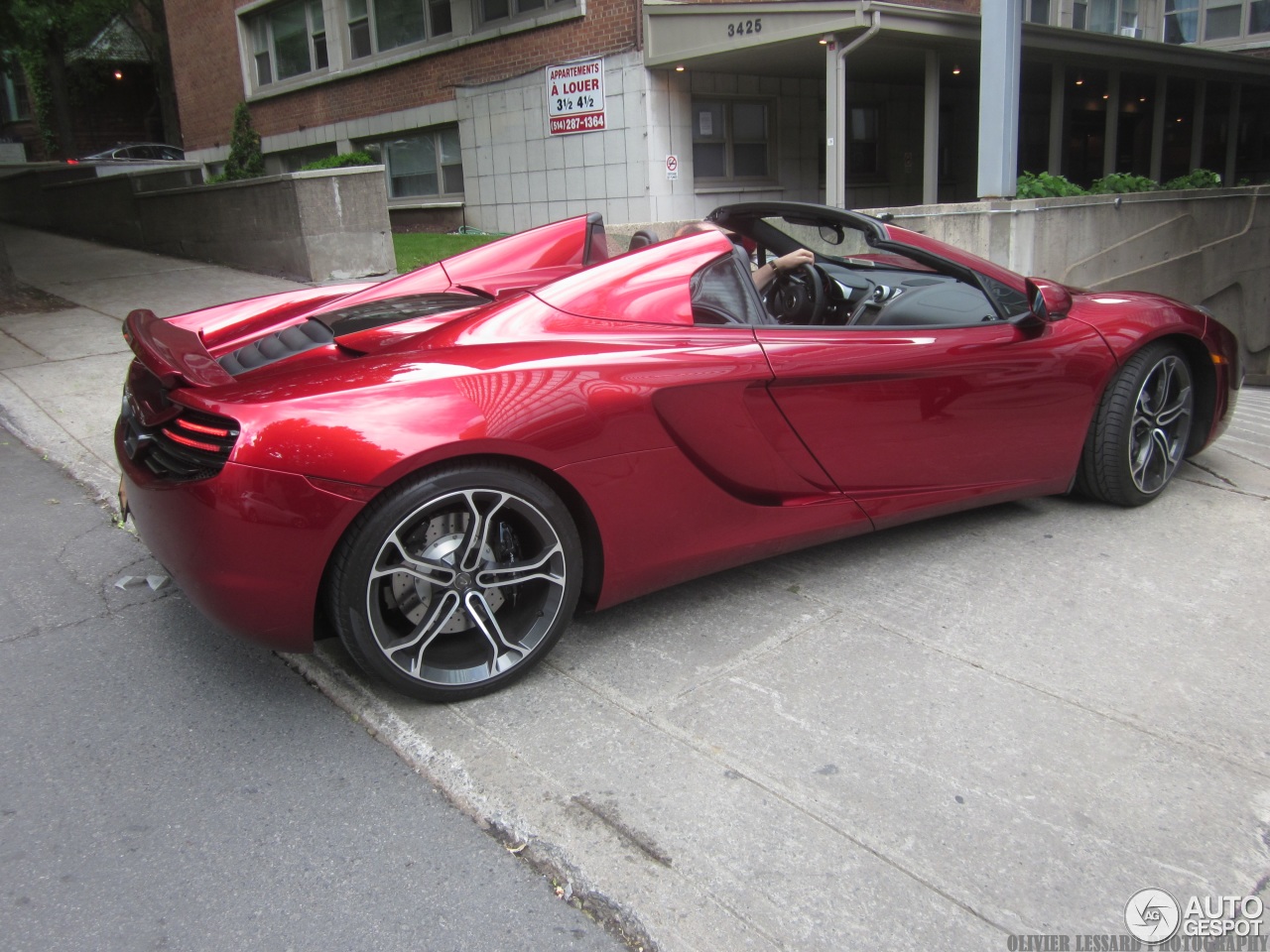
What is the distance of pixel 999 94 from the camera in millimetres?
8422

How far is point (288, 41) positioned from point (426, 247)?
393 inches

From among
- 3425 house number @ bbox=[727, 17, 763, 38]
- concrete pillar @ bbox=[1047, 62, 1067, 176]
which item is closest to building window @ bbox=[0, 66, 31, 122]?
3425 house number @ bbox=[727, 17, 763, 38]

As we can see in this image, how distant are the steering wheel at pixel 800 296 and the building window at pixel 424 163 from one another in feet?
46.3

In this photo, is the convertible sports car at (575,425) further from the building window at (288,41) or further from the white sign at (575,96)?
the building window at (288,41)

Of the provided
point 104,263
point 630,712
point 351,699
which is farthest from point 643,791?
point 104,263

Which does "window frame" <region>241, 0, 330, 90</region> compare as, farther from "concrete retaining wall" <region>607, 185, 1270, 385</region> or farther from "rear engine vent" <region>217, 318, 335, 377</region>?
"rear engine vent" <region>217, 318, 335, 377</region>

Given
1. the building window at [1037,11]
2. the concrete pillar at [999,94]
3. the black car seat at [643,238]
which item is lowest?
the black car seat at [643,238]

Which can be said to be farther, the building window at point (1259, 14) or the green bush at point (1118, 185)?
the building window at point (1259, 14)

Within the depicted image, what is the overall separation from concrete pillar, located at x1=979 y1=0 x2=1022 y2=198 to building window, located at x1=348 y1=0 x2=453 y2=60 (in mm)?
10816

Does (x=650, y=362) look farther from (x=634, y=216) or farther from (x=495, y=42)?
(x=495, y=42)

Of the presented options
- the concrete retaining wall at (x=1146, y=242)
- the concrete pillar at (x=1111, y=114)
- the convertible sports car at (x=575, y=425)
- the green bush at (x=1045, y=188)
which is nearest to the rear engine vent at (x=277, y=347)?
the convertible sports car at (x=575, y=425)

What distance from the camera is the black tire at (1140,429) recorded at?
420 cm

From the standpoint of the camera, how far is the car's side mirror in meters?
3.96

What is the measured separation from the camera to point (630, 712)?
9.40ft
